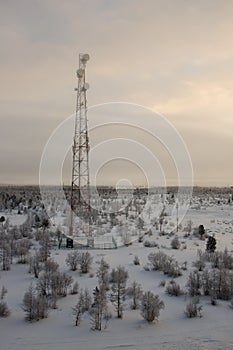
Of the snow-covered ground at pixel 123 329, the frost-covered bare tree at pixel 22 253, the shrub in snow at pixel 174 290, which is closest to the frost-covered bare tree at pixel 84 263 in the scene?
the snow-covered ground at pixel 123 329

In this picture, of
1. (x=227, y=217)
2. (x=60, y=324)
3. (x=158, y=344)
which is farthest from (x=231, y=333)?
(x=227, y=217)

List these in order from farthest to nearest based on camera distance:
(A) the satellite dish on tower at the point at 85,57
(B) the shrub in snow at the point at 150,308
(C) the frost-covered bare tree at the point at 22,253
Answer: (A) the satellite dish on tower at the point at 85,57 → (C) the frost-covered bare tree at the point at 22,253 → (B) the shrub in snow at the point at 150,308

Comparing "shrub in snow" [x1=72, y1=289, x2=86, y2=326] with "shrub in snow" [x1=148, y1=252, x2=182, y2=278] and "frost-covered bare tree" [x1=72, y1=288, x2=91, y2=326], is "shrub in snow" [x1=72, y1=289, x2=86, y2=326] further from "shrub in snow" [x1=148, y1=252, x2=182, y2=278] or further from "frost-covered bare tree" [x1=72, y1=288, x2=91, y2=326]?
"shrub in snow" [x1=148, y1=252, x2=182, y2=278]

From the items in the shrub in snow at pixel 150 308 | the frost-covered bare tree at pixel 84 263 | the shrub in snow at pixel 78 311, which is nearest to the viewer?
the shrub in snow at pixel 78 311

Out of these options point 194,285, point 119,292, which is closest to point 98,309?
point 119,292

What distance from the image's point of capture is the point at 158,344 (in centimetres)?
1087

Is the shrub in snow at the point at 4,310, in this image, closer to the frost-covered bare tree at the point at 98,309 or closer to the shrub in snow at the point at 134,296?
the frost-covered bare tree at the point at 98,309

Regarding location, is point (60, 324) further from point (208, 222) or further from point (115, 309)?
point (208, 222)

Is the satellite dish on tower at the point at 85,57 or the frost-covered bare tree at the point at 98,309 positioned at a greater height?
the satellite dish on tower at the point at 85,57

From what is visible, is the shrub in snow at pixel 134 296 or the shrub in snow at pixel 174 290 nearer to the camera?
the shrub in snow at pixel 134 296

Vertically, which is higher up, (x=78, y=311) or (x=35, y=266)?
(x=35, y=266)

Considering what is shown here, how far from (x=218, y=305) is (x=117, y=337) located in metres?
4.44

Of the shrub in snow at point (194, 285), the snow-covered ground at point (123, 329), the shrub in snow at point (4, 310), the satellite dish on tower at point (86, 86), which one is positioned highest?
the satellite dish on tower at point (86, 86)

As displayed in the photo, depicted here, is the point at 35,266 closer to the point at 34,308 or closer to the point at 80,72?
the point at 34,308
